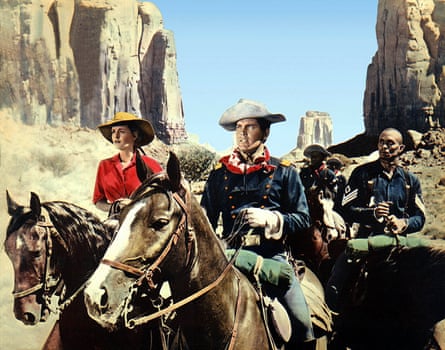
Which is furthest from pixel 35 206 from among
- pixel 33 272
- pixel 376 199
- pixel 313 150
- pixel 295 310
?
pixel 376 199

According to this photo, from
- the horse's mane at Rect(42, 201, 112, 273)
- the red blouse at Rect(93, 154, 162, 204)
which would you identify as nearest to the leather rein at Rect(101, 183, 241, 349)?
the horse's mane at Rect(42, 201, 112, 273)

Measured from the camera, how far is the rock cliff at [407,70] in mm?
8289

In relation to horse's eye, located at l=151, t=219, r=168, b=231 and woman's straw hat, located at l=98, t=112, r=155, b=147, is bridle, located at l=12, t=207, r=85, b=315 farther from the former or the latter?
horse's eye, located at l=151, t=219, r=168, b=231

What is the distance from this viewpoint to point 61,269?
233 inches

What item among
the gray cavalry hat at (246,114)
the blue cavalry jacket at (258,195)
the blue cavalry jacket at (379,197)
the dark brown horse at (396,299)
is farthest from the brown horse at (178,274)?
the blue cavalry jacket at (379,197)

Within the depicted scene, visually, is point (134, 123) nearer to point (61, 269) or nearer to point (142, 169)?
point (61, 269)

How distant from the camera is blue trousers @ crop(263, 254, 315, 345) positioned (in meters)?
5.55

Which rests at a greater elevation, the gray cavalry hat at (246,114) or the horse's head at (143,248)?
the gray cavalry hat at (246,114)

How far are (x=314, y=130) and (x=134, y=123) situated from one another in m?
3.42

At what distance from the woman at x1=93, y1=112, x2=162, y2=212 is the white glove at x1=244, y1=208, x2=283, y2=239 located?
1325 millimetres

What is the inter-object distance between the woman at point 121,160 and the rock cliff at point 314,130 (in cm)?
213

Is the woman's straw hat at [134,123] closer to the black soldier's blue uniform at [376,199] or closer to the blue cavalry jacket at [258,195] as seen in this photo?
the blue cavalry jacket at [258,195]

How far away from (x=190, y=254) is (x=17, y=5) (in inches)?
158

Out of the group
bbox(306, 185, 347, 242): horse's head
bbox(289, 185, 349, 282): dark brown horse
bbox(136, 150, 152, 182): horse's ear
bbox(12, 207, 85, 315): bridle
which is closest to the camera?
bbox(136, 150, 152, 182): horse's ear
